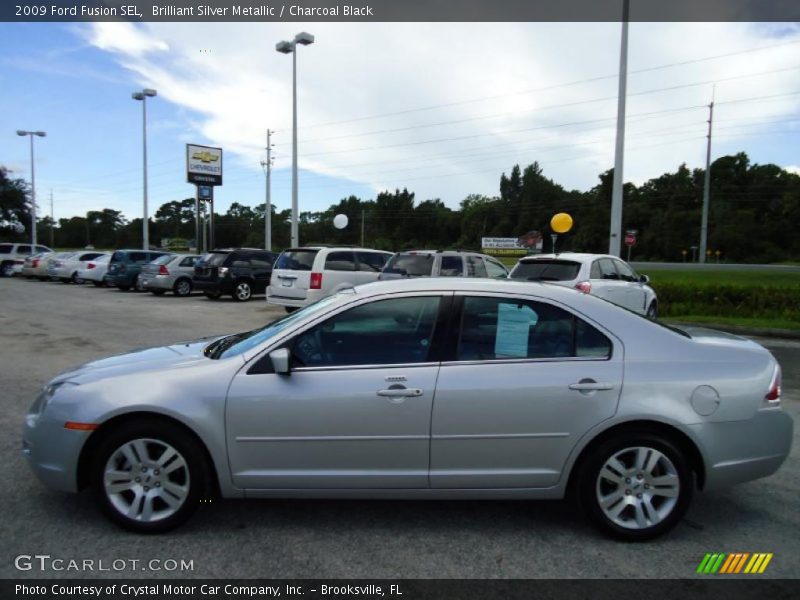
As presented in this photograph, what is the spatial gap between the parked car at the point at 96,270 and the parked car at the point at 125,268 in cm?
175

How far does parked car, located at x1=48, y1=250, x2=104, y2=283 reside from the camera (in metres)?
27.1

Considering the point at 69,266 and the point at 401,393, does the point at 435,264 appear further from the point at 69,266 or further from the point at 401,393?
the point at 69,266

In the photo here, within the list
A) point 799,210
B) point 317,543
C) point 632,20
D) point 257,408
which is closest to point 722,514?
point 317,543

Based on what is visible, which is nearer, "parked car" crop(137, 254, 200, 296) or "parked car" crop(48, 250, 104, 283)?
"parked car" crop(137, 254, 200, 296)

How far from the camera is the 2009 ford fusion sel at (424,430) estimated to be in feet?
10.6

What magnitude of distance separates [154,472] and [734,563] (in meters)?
3.30

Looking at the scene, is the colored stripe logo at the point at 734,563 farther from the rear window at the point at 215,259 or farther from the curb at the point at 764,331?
the rear window at the point at 215,259

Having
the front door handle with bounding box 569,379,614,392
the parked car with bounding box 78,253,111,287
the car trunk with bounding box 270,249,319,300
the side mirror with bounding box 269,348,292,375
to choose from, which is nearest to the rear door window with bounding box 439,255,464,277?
the car trunk with bounding box 270,249,319,300

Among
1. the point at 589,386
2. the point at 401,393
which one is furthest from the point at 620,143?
the point at 401,393

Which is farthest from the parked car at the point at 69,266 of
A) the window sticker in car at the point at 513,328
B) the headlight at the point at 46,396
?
the window sticker in car at the point at 513,328

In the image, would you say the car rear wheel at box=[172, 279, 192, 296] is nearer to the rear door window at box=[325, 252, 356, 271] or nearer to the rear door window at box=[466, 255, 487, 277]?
the rear door window at box=[325, 252, 356, 271]

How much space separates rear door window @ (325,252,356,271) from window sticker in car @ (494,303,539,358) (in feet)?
33.5
